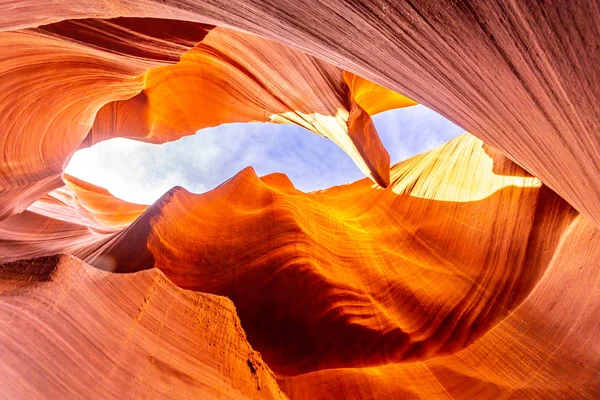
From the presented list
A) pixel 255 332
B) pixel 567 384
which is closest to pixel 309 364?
pixel 255 332

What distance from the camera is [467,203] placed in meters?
5.05

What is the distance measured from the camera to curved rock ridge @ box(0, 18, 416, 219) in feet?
10.6

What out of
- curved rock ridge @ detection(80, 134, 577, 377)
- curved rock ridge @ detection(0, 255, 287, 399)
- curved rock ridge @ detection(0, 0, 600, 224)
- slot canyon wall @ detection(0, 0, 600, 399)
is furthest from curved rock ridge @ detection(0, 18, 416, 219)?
curved rock ridge @ detection(0, 255, 287, 399)

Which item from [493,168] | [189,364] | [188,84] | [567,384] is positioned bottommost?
[189,364]

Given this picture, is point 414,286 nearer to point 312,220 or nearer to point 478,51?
point 312,220

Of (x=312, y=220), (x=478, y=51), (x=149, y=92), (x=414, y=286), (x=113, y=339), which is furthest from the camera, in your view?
(x=149, y=92)

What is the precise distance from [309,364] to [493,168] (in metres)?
3.47

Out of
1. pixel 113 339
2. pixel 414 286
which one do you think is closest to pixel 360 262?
pixel 414 286

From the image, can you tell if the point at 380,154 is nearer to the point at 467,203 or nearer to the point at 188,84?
the point at 467,203

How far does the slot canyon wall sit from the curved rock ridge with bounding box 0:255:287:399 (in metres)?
0.01

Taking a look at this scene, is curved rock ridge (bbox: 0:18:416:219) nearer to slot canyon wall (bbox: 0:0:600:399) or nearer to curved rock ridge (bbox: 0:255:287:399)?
slot canyon wall (bbox: 0:0:600:399)

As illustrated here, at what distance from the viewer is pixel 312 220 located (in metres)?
5.52

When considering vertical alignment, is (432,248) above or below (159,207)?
above

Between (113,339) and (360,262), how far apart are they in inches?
137
